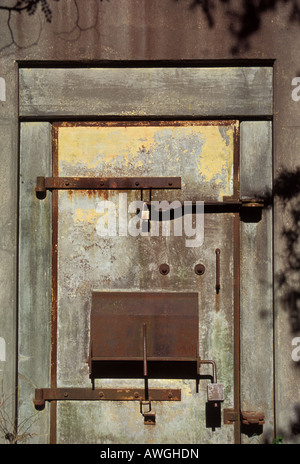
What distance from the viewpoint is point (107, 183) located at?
4.04 meters

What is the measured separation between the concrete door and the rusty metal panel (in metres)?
0.20

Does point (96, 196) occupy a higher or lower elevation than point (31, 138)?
lower

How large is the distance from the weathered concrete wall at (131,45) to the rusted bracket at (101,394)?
0.95 feet

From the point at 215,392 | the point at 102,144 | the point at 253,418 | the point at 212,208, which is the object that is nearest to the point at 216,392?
the point at 215,392

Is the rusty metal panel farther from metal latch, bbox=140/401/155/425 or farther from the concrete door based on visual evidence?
metal latch, bbox=140/401/155/425

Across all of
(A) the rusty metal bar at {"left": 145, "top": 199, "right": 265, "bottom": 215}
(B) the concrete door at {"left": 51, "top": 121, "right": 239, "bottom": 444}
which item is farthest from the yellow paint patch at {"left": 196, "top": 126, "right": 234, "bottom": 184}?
(A) the rusty metal bar at {"left": 145, "top": 199, "right": 265, "bottom": 215}

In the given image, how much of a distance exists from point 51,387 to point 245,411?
1.73 meters

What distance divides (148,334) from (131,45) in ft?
8.28

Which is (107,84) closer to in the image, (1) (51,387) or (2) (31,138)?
(2) (31,138)

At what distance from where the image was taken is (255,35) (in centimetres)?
397

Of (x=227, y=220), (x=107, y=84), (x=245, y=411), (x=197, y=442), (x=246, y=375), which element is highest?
(x=107, y=84)

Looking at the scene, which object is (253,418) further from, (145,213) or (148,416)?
(145,213)

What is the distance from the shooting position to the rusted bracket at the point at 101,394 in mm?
3986

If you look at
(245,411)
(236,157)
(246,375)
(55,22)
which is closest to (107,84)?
(55,22)
